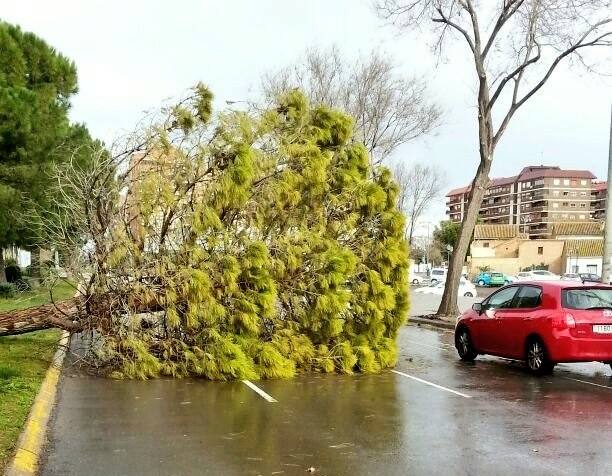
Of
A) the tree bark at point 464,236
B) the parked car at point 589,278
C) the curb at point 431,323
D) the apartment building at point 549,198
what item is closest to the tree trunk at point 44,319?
the parked car at point 589,278

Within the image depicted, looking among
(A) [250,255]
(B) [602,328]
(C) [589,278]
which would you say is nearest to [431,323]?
(B) [602,328]

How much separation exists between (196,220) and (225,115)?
1771mm

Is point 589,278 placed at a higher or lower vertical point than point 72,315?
higher

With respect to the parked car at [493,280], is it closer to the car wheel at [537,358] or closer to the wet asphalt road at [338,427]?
the car wheel at [537,358]

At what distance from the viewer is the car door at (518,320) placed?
38.4 feet

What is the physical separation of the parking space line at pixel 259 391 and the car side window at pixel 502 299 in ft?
16.7

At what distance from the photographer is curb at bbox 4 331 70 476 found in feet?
18.7

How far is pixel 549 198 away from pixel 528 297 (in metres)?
142

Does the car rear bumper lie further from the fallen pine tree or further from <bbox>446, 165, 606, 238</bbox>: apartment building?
<bbox>446, 165, 606, 238</bbox>: apartment building

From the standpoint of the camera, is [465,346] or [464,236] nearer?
[465,346]

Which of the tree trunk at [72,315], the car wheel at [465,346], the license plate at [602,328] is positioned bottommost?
the car wheel at [465,346]

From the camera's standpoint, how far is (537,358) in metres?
11.5

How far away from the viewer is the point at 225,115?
35.7 ft

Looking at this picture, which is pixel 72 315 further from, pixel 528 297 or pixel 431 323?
pixel 431 323
